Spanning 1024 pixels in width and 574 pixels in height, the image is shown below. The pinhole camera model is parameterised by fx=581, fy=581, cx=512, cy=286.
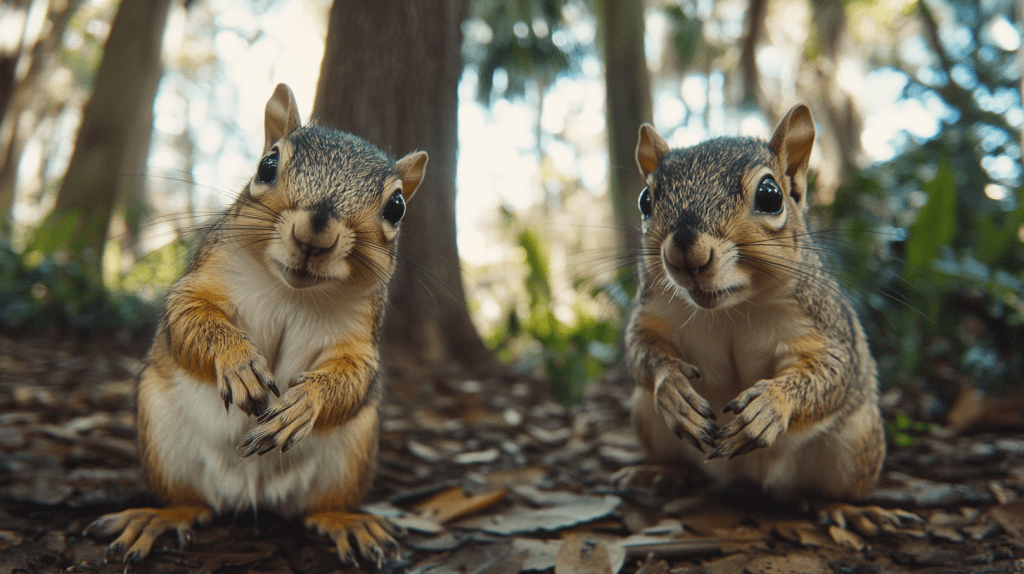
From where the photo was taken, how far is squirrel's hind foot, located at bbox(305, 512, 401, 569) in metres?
1.76

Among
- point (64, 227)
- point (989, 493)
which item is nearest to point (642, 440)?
point (989, 493)

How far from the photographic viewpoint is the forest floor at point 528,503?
1744 millimetres

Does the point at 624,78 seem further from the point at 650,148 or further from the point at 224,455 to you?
the point at 224,455

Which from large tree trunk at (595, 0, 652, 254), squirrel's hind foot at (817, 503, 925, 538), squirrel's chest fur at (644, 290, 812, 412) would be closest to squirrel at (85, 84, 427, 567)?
squirrel's chest fur at (644, 290, 812, 412)

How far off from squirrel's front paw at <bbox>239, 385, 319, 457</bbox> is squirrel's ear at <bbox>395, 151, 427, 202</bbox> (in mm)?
→ 733

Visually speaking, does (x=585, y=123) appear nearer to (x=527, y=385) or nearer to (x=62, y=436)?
(x=527, y=385)

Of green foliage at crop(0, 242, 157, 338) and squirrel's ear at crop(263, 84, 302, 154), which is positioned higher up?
squirrel's ear at crop(263, 84, 302, 154)

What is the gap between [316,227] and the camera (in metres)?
1.46

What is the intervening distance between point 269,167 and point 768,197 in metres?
1.49

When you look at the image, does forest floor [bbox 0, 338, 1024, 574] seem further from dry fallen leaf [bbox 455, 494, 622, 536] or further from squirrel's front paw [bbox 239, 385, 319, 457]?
squirrel's front paw [bbox 239, 385, 319, 457]

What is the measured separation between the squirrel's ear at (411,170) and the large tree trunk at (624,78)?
126 inches

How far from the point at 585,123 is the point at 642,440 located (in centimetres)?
2317

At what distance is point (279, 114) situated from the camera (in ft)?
6.05

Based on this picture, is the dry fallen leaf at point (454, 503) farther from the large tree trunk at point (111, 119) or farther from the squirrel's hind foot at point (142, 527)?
the large tree trunk at point (111, 119)
